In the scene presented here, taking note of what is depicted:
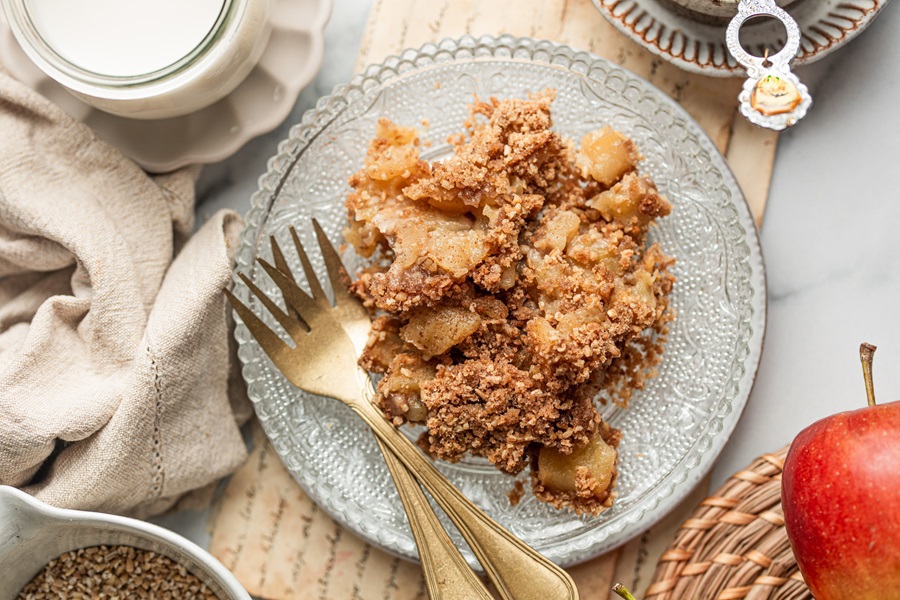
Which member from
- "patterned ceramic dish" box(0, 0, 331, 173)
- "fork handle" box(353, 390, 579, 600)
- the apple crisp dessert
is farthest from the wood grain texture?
"fork handle" box(353, 390, 579, 600)

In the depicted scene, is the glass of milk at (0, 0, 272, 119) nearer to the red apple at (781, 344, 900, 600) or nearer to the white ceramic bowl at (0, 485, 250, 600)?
the white ceramic bowl at (0, 485, 250, 600)

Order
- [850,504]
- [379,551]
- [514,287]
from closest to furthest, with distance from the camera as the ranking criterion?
[850,504] < [514,287] < [379,551]

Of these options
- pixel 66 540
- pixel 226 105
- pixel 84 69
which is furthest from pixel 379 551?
pixel 84 69

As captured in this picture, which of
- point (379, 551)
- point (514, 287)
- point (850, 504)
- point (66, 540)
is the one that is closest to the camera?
point (850, 504)

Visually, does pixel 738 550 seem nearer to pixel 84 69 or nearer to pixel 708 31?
pixel 708 31

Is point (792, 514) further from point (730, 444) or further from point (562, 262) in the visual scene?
point (562, 262)

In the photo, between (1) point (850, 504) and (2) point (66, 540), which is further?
(2) point (66, 540)
